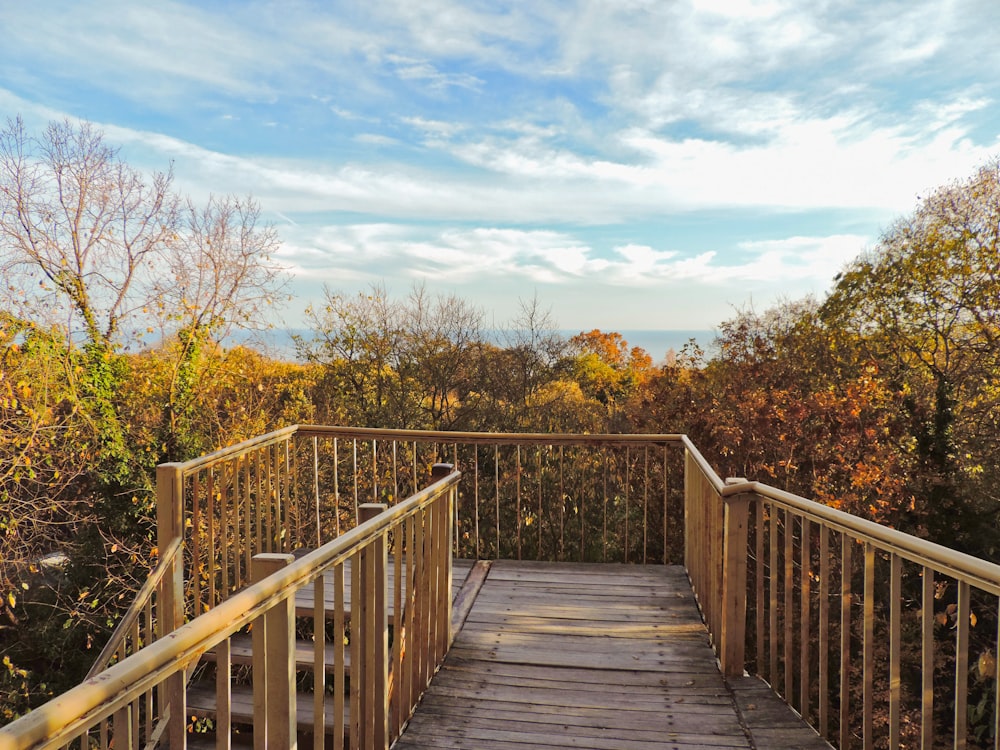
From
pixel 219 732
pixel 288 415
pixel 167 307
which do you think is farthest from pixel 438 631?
pixel 167 307

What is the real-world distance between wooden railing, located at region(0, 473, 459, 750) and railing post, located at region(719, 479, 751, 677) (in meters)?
1.42

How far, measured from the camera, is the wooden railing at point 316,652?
103 centimetres

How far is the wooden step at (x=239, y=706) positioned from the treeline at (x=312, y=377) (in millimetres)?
5983

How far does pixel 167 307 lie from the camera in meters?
10.9

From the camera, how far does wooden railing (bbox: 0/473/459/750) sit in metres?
1.03

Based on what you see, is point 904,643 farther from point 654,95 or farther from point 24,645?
point 24,645

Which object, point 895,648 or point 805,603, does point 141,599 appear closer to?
point 805,603

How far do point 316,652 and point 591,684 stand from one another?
1.60m

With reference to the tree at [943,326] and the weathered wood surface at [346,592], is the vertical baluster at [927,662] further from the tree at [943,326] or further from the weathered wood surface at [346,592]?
the tree at [943,326]

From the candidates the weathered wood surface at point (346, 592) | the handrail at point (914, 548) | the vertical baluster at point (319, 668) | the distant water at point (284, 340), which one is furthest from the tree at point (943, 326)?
the vertical baluster at point (319, 668)

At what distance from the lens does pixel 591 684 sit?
3178mm

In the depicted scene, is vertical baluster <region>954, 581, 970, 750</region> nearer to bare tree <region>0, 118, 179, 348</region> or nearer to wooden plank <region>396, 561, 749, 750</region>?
wooden plank <region>396, 561, 749, 750</region>

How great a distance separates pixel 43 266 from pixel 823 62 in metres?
14.1

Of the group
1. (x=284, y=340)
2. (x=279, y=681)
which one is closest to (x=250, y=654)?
(x=279, y=681)
